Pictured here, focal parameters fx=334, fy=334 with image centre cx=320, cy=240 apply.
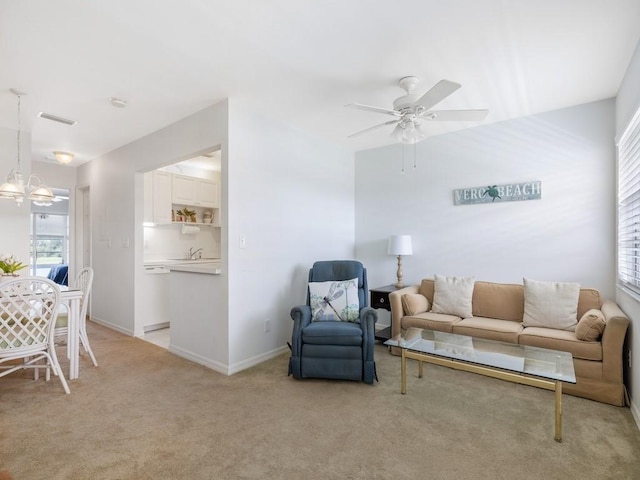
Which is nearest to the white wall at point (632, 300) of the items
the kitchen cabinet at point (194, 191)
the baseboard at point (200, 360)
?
the baseboard at point (200, 360)

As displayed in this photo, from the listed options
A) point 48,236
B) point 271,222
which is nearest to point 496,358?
point 271,222

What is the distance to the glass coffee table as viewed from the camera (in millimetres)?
2025

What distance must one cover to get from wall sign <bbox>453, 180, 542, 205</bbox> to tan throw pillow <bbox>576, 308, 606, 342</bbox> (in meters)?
1.41

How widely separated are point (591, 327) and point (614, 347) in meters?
0.18

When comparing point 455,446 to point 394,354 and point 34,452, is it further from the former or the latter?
point 34,452

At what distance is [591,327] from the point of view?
8.37 ft

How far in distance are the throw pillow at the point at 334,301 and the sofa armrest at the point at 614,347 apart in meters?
1.89

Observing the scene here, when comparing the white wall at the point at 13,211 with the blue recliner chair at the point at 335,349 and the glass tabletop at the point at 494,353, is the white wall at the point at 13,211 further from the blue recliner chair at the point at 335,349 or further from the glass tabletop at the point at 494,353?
the glass tabletop at the point at 494,353

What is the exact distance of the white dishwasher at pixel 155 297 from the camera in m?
4.39

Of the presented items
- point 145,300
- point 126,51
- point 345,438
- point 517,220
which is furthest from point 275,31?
point 145,300

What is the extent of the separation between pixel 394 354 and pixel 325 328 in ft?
3.62

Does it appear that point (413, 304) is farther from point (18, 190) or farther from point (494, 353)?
point (18, 190)

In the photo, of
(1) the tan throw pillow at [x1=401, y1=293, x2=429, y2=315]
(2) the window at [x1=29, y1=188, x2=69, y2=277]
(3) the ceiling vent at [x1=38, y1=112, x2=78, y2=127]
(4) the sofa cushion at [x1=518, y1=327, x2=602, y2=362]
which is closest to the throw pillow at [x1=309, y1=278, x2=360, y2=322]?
(1) the tan throw pillow at [x1=401, y1=293, x2=429, y2=315]

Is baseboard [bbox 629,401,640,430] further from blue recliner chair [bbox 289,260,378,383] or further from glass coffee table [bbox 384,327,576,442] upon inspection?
blue recliner chair [bbox 289,260,378,383]
